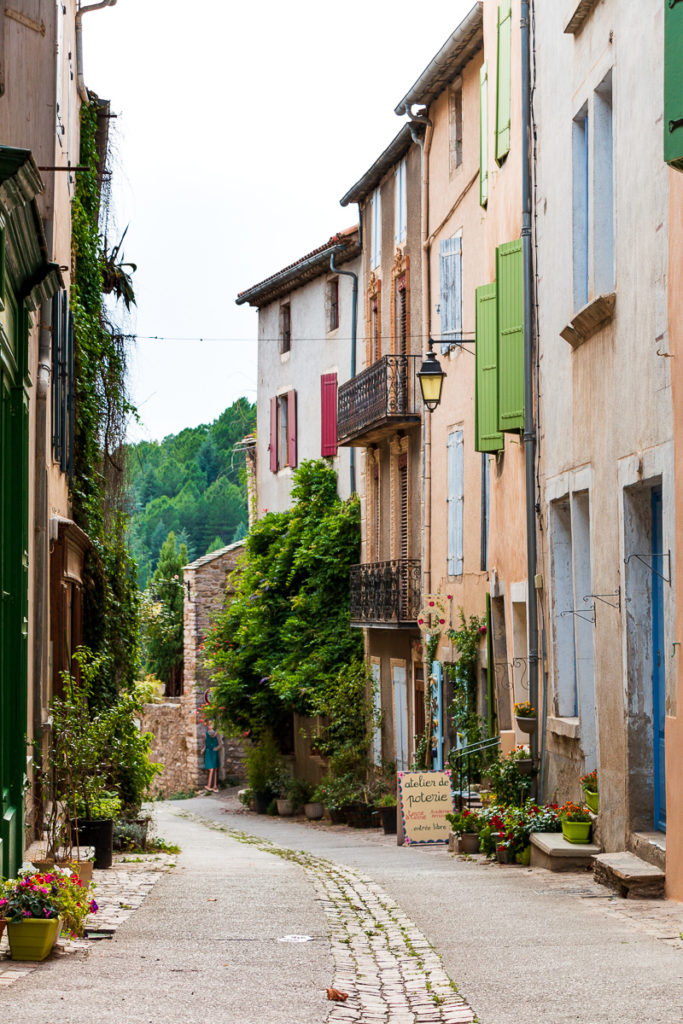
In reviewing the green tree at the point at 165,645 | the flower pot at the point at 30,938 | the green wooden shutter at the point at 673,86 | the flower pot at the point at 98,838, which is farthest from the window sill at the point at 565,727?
the green tree at the point at 165,645

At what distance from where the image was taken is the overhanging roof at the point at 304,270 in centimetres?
2788

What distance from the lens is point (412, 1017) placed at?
5832mm

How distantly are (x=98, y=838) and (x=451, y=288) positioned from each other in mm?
10942

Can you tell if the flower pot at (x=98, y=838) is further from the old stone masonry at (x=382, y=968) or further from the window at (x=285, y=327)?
the window at (x=285, y=327)

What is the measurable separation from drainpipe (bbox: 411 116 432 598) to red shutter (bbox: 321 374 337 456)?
602 centimetres

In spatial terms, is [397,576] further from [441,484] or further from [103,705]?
[103,705]

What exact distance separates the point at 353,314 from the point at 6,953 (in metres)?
22.0

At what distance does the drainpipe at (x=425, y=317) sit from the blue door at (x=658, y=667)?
40.1ft

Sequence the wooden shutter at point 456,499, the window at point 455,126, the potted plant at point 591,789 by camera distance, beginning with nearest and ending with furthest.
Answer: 1. the potted plant at point 591,789
2. the wooden shutter at point 456,499
3. the window at point 455,126

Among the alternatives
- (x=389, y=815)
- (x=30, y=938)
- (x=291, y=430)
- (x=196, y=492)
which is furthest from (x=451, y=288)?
(x=196, y=492)

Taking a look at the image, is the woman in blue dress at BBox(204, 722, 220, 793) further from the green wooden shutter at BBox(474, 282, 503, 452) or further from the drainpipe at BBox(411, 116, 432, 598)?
the green wooden shutter at BBox(474, 282, 503, 452)

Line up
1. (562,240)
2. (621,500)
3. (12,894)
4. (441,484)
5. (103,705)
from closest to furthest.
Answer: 1. (12,894)
2. (621,500)
3. (562,240)
4. (103,705)
5. (441,484)

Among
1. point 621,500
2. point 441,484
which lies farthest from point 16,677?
point 441,484

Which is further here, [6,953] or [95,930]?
[95,930]
